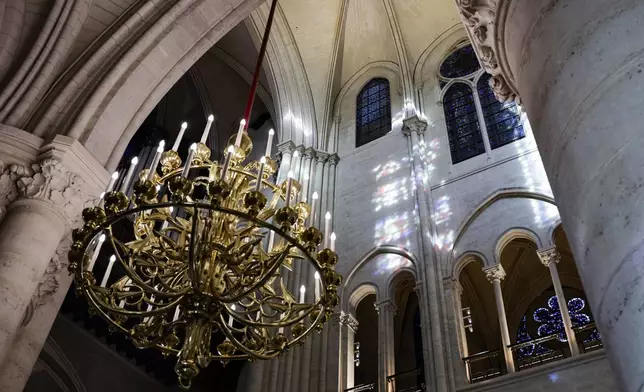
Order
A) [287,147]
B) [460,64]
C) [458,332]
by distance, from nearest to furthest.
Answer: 1. [458,332]
2. [287,147]
3. [460,64]

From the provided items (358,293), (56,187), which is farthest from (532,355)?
(56,187)

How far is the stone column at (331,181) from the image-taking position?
11.3 m

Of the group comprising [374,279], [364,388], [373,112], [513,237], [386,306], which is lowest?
[364,388]

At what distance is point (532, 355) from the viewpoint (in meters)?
9.66

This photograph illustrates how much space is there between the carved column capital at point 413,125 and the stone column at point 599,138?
8.80 m

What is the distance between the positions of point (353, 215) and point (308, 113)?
3467mm

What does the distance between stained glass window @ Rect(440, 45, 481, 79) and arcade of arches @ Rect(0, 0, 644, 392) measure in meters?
0.04

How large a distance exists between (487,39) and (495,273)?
5.29m

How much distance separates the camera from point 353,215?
10.9 m

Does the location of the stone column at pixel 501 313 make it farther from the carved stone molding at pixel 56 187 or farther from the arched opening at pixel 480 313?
the carved stone molding at pixel 56 187

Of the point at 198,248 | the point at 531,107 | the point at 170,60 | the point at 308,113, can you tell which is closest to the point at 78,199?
the point at 198,248

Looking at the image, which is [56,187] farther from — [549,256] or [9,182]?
[549,256]

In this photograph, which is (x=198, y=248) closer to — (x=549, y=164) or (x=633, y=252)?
(x=549, y=164)

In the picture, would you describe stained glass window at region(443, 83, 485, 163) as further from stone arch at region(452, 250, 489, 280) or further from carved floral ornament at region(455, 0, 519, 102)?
carved floral ornament at region(455, 0, 519, 102)
